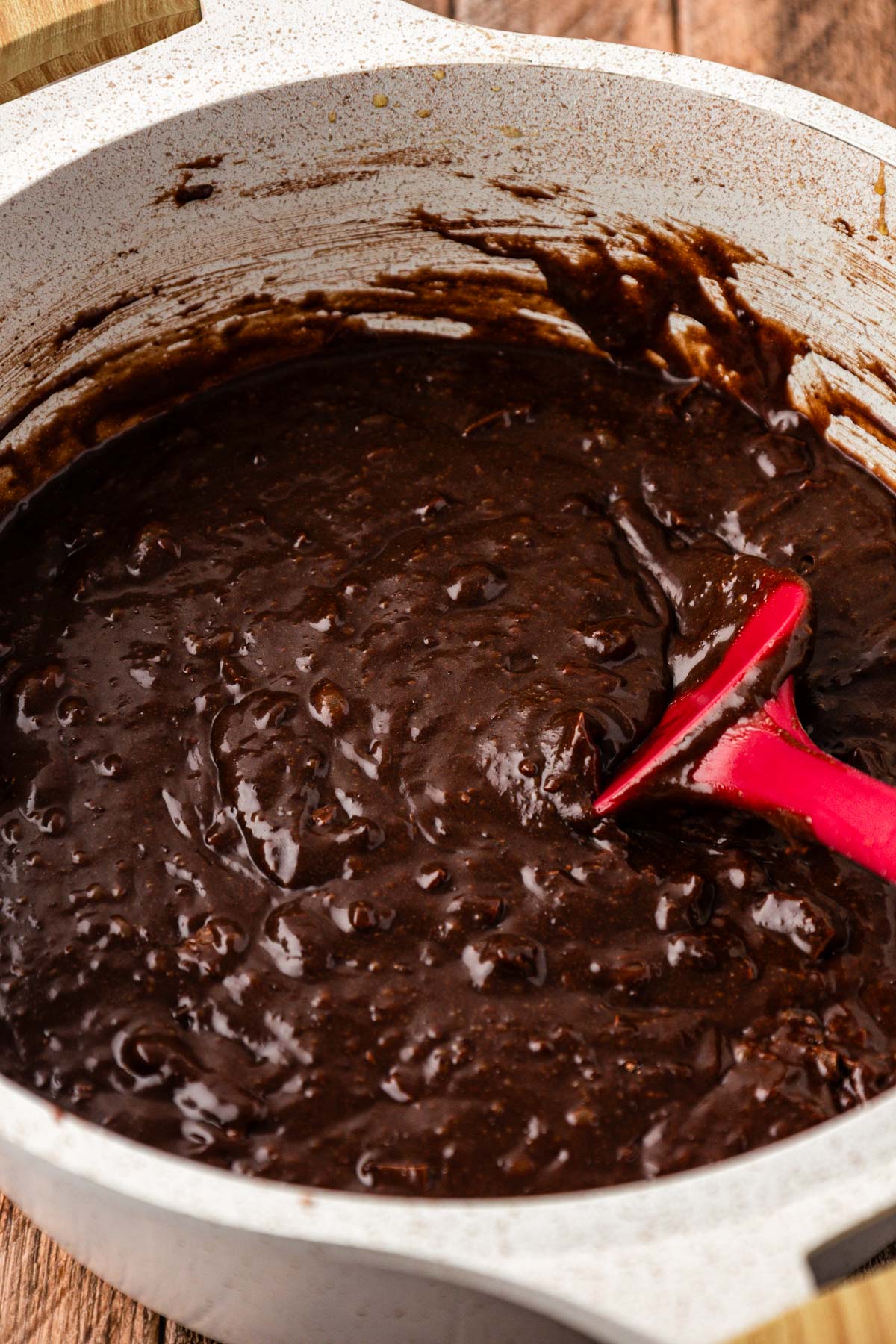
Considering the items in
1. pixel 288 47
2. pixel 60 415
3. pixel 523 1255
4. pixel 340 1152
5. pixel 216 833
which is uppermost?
pixel 288 47

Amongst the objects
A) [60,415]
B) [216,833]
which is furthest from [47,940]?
[60,415]

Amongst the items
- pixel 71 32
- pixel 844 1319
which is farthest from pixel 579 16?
pixel 844 1319

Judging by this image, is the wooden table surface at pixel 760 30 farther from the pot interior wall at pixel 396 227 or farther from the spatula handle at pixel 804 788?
the spatula handle at pixel 804 788

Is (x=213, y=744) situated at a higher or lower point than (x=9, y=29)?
lower

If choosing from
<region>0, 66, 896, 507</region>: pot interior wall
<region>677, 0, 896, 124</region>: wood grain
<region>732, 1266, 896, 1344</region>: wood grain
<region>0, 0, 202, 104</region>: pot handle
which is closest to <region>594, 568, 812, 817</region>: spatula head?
<region>0, 66, 896, 507</region>: pot interior wall

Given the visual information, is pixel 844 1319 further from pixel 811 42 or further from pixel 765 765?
pixel 811 42

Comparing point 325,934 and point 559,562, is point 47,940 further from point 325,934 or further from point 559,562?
point 559,562

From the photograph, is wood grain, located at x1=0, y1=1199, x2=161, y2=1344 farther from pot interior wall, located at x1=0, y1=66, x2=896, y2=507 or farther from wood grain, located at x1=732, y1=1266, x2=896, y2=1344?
pot interior wall, located at x1=0, y1=66, x2=896, y2=507
